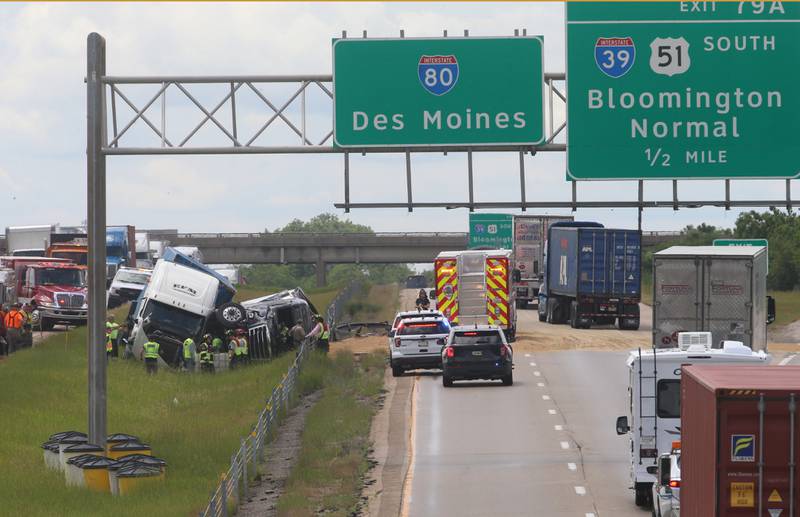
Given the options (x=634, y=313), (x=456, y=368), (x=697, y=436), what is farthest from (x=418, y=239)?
(x=697, y=436)

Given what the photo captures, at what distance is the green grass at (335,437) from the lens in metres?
24.2

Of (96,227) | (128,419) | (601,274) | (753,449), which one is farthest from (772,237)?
(753,449)

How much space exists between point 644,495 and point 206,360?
86.4 ft

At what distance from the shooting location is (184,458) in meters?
28.9

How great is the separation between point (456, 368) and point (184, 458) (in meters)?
12.2

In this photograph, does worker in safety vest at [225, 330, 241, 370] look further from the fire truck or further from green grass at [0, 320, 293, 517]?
the fire truck

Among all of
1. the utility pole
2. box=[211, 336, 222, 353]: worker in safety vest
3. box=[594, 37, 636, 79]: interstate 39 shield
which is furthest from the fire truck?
the utility pole

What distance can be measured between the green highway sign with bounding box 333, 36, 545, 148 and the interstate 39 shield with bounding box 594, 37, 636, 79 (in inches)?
44.2

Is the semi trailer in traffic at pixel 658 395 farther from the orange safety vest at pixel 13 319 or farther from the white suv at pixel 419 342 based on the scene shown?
the orange safety vest at pixel 13 319

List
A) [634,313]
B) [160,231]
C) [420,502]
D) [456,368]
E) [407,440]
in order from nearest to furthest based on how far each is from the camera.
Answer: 1. [420,502]
2. [407,440]
3. [456,368]
4. [634,313]
5. [160,231]

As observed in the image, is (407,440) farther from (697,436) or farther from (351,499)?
(697,436)

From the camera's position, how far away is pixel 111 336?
48.7 m

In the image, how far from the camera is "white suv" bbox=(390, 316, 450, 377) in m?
43.2

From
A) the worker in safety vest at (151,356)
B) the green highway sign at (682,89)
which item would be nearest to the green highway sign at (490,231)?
the worker in safety vest at (151,356)
